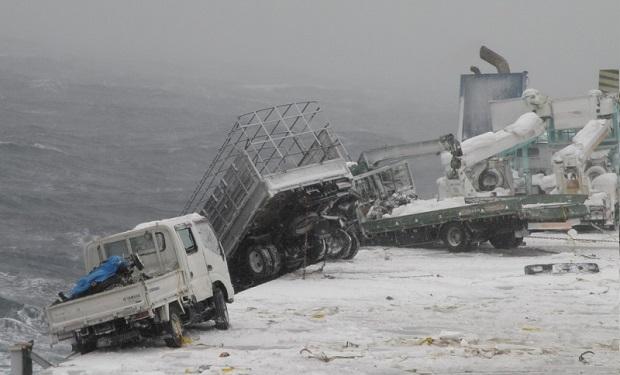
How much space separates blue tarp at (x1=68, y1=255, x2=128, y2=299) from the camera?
46.4 ft

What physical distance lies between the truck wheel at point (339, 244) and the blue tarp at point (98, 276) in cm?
1176

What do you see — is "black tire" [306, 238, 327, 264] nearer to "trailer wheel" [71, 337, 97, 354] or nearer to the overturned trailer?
the overturned trailer

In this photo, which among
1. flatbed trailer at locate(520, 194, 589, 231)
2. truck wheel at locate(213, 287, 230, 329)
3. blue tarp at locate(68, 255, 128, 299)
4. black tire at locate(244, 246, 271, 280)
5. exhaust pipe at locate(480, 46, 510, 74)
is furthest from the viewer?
exhaust pipe at locate(480, 46, 510, 74)

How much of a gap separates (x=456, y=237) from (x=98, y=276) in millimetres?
14693

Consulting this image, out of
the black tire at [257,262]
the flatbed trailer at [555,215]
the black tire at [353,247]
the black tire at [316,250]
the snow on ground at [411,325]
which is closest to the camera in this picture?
the snow on ground at [411,325]

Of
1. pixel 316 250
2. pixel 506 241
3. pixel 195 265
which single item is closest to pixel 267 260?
pixel 316 250

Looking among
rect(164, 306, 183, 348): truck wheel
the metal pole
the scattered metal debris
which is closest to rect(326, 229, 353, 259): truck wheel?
the scattered metal debris

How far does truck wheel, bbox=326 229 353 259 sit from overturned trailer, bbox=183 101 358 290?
19.5 inches

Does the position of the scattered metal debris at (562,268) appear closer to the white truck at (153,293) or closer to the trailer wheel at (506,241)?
the trailer wheel at (506,241)

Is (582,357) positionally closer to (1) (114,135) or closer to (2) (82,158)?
(2) (82,158)

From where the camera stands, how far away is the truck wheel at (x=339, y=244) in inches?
1012

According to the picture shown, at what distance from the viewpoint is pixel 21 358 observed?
12.6 meters

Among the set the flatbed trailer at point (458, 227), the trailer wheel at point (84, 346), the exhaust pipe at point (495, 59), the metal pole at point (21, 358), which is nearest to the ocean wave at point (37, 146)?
the exhaust pipe at point (495, 59)

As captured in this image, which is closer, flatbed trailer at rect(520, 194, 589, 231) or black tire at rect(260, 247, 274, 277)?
black tire at rect(260, 247, 274, 277)
